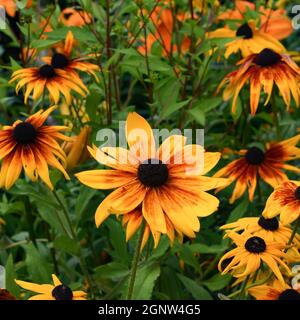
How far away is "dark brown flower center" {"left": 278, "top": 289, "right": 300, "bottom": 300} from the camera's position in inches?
45.1

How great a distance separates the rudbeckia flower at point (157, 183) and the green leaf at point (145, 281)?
0.26m

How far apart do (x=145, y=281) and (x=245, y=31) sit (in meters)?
0.72

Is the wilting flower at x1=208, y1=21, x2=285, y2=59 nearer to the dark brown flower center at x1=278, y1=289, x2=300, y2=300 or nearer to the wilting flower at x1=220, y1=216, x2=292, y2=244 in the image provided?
the wilting flower at x1=220, y1=216, x2=292, y2=244

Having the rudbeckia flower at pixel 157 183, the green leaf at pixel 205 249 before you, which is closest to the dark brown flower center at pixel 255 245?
the rudbeckia flower at pixel 157 183

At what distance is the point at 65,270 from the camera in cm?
168

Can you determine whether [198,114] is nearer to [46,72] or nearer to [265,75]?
[265,75]

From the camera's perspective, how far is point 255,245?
118 cm

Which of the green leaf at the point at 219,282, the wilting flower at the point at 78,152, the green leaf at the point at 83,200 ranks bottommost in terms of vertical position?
the green leaf at the point at 219,282

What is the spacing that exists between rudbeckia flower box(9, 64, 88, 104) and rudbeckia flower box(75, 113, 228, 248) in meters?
0.38

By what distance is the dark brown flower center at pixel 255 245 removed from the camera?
3.87 ft

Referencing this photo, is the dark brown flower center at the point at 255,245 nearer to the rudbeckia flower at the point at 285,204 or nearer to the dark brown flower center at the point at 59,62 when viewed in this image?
the rudbeckia flower at the point at 285,204

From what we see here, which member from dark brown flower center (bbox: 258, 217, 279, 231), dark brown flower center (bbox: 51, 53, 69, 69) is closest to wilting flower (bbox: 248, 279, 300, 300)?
dark brown flower center (bbox: 258, 217, 279, 231)

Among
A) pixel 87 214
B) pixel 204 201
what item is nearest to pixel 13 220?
pixel 87 214
